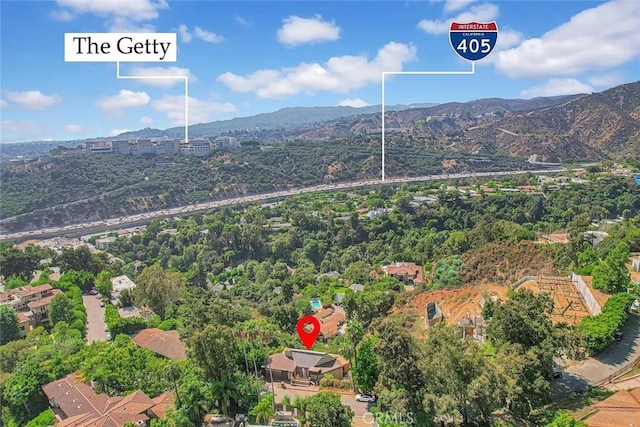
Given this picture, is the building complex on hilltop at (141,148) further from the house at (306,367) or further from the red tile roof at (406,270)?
the house at (306,367)

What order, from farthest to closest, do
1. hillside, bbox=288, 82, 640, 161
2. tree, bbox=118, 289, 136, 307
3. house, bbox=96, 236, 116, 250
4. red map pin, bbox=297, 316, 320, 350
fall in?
hillside, bbox=288, 82, 640, 161
house, bbox=96, 236, 116, 250
tree, bbox=118, 289, 136, 307
red map pin, bbox=297, 316, 320, 350

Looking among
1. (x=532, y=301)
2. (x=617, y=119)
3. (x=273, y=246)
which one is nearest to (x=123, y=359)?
(x=532, y=301)

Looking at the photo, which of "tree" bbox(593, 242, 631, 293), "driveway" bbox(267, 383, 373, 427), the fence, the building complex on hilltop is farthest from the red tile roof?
the building complex on hilltop

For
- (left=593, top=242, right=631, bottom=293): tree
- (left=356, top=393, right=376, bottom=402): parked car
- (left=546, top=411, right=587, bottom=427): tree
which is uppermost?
(left=593, top=242, right=631, bottom=293): tree

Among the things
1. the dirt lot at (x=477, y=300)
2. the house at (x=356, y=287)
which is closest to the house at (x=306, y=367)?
the dirt lot at (x=477, y=300)

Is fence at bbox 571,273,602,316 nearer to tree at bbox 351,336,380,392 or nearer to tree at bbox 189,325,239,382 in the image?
tree at bbox 351,336,380,392

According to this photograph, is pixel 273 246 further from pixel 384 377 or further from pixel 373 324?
pixel 384 377
